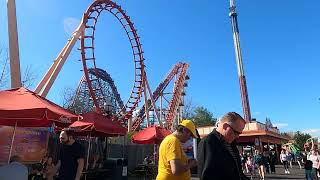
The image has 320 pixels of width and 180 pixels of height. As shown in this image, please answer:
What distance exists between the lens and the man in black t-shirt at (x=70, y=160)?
6.54 meters

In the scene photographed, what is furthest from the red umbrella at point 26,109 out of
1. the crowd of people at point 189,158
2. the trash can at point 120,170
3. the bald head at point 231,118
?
the trash can at point 120,170

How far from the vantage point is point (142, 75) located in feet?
116

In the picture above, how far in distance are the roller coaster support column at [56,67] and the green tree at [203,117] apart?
6303 centimetres

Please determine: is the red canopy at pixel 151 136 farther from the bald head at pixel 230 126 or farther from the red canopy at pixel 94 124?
the bald head at pixel 230 126

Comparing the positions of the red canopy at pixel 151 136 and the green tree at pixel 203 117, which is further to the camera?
the green tree at pixel 203 117

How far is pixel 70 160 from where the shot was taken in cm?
657

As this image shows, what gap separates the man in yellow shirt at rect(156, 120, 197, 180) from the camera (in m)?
4.61

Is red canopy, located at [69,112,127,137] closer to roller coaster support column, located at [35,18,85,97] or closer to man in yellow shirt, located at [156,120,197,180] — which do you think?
man in yellow shirt, located at [156,120,197,180]

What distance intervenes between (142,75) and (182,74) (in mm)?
16901

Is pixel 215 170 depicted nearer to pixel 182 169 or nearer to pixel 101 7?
pixel 182 169

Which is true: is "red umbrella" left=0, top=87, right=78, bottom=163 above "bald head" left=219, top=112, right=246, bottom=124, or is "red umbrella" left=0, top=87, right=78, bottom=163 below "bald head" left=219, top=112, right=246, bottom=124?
above

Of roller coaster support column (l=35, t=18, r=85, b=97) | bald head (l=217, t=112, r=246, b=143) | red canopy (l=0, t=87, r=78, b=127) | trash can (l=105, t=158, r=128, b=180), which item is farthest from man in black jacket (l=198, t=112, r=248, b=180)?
roller coaster support column (l=35, t=18, r=85, b=97)

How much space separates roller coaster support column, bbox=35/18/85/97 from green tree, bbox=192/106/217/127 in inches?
2481

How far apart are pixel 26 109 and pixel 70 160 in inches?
48.5
